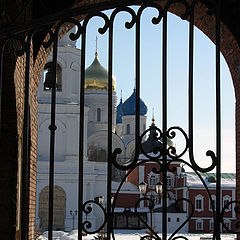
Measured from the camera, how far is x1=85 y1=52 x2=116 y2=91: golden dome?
39.8 meters

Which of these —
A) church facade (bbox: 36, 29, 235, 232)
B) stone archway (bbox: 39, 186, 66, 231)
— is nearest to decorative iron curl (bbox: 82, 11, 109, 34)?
church facade (bbox: 36, 29, 235, 232)

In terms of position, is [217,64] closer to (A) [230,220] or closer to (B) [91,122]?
(A) [230,220]

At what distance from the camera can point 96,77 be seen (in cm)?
3988

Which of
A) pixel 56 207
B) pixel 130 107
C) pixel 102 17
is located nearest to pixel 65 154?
pixel 56 207

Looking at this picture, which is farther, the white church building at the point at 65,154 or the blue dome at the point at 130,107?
the blue dome at the point at 130,107

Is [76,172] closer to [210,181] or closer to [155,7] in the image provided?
[210,181]

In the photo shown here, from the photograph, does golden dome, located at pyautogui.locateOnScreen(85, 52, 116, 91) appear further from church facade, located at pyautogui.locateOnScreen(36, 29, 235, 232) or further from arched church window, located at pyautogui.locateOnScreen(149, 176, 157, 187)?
arched church window, located at pyautogui.locateOnScreen(149, 176, 157, 187)

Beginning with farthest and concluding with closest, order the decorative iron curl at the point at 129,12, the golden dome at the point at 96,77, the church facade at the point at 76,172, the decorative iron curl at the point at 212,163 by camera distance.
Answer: the golden dome at the point at 96,77
the church facade at the point at 76,172
the decorative iron curl at the point at 129,12
the decorative iron curl at the point at 212,163

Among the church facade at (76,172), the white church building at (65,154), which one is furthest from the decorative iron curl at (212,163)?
the white church building at (65,154)

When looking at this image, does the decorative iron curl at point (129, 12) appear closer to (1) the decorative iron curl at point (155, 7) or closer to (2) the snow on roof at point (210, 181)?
(1) the decorative iron curl at point (155, 7)

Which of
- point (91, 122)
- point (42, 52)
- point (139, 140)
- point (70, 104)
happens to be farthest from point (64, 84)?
point (139, 140)

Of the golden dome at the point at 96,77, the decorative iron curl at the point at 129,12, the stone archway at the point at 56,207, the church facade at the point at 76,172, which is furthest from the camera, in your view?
the golden dome at the point at 96,77

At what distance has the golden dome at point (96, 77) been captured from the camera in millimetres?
39844

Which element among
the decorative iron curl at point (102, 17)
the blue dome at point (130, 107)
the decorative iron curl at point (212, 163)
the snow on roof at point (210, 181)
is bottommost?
the snow on roof at point (210, 181)
